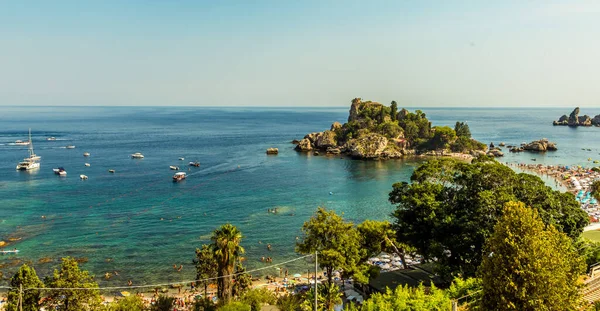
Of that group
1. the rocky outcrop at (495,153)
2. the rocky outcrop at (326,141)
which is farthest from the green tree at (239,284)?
the rocky outcrop at (495,153)

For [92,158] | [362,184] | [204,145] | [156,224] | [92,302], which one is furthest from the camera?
[204,145]

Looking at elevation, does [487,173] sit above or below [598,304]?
above

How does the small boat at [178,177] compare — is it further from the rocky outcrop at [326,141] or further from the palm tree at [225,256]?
the palm tree at [225,256]

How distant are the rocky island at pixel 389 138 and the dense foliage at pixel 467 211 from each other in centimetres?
7415

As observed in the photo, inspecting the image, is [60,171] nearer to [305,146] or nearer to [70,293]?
[305,146]

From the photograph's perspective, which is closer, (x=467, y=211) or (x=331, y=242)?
(x=467, y=211)

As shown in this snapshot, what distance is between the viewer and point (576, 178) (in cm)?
7669

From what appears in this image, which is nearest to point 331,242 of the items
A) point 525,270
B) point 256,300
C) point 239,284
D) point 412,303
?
point 256,300

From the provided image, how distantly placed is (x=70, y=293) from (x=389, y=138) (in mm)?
97660

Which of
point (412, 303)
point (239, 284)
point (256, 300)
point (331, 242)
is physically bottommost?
point (239, 284)

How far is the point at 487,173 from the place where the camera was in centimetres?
2634

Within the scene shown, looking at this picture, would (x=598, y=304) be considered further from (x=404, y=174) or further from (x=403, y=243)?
(x=404, y=174)

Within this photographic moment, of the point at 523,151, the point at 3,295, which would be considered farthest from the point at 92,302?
the point at 523,151

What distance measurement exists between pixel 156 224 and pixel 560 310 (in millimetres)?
46272
